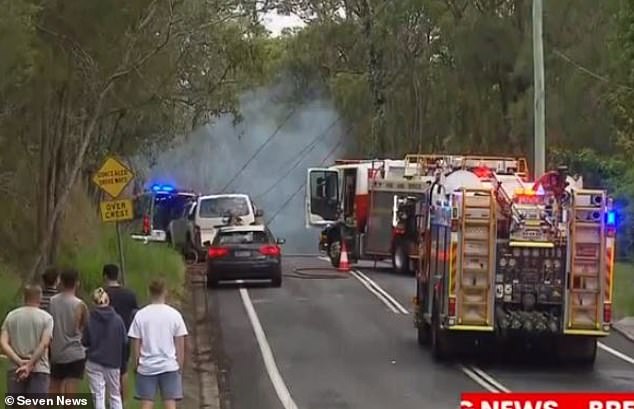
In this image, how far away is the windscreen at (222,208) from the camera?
40656 millimetres

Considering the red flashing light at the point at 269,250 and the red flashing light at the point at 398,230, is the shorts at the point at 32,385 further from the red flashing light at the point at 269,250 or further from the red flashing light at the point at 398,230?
the red flashing light at the point at 398,230

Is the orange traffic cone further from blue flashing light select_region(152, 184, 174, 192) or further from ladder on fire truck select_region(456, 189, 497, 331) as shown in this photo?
ladder on fire truck select_region(456, 189, 497, 331)

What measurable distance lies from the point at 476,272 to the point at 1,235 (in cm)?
755

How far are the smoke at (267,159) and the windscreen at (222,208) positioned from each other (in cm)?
1984

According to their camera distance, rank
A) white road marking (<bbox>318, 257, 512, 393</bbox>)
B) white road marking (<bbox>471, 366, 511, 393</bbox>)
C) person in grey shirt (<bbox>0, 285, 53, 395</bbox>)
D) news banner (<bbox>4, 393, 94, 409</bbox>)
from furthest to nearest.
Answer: white road marking (<bbox>318, 257, 512, 393</bbox>)
white road marking (<bbox>471, 366, 511, 393</bbox>)
news banner (<bbox>4, 393, 94, 409</bbox>)
person in grey shirt (<bbox>0, 285, 53, 395</bbox>)

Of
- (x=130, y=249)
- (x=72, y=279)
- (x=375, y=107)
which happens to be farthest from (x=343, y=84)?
(x=72, y=279)

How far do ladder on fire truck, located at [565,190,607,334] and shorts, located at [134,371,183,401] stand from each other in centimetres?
817

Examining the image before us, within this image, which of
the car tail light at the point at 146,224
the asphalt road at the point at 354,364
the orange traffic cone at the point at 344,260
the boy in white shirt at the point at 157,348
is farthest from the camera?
the car tail light at the point at 146,224

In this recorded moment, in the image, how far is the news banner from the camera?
1242 centimetres

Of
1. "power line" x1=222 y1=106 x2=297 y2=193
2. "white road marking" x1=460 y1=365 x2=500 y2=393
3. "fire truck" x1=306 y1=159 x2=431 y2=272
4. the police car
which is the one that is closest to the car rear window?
"fire truck" x1=306 y1=159 x2=431 y2=272

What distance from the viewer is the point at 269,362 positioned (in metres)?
21.2

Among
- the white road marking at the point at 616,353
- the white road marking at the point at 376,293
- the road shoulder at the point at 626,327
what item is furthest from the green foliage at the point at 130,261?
the road shoulder at the point at 626,327

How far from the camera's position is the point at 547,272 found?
19828 millimetres

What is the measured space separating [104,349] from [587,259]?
861cm
